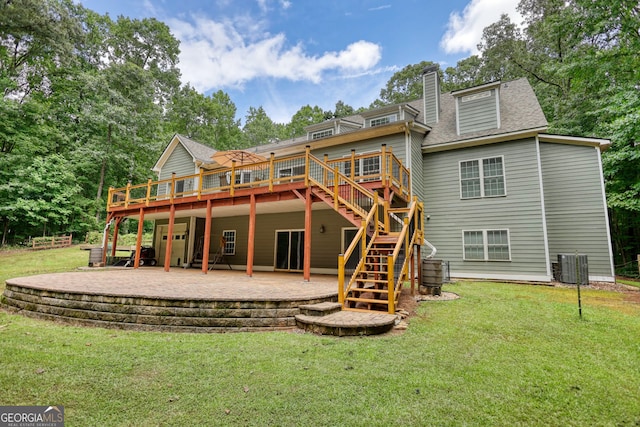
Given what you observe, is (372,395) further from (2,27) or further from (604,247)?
(2,27)

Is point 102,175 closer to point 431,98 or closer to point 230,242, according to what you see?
point 230,242

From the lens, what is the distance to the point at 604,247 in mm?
9695

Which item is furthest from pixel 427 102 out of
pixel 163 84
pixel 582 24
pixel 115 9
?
pixel 115 9

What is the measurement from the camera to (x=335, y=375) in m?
2.98

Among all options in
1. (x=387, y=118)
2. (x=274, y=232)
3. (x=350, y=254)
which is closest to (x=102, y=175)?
(x=274, y=232)

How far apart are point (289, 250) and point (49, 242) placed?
18.4 meters

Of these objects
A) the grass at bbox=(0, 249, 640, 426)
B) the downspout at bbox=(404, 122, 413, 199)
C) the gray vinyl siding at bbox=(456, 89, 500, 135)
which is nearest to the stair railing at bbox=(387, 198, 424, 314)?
the grass at bbox=(0, 249, 640, 426)

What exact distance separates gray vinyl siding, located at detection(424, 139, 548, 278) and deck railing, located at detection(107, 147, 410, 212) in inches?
93.3

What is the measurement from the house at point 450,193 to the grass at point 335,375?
4.24m

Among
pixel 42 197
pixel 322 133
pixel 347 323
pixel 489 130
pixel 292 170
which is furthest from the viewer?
pixel 42 197

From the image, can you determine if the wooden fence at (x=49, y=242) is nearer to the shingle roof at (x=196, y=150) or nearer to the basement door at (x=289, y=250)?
the shingle roof at (x=196, y=150)

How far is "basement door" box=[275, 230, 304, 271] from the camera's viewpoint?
12.8 m

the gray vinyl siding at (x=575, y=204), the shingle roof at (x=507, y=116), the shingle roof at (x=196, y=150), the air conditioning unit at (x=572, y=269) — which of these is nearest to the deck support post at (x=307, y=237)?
the shingle roof at (x=507, y=116)

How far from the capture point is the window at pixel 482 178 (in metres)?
10.9
